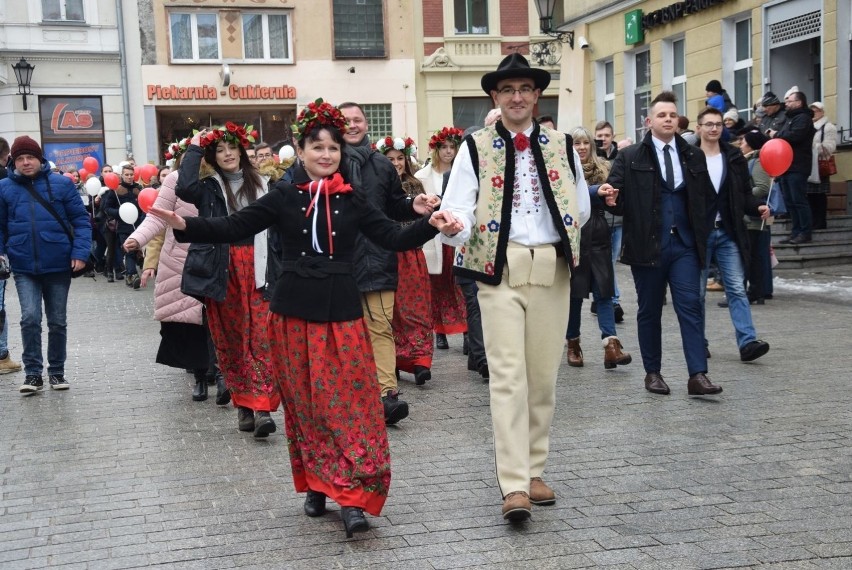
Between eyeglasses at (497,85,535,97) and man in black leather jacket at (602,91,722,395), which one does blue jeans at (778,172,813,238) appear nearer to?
man in black leather jacket at (602,91,722,395)

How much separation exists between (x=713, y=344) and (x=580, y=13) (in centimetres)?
1648

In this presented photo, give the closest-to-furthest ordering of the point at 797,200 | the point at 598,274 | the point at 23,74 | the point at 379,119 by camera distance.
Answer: the point at 598,274, the point at 797,200, the point at 23,74, the point at 379,119

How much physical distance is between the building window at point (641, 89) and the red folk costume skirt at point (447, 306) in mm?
13485

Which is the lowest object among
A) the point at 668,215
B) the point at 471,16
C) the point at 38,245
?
the point at 38,245

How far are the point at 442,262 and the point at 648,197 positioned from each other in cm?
278

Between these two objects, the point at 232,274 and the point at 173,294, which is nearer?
the point at 232,274

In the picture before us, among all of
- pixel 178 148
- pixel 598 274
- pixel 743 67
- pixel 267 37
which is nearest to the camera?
pixel 178 148

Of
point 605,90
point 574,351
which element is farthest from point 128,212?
point 605,90

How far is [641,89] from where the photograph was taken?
933 inches

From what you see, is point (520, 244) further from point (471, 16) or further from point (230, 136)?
point (471, 16)

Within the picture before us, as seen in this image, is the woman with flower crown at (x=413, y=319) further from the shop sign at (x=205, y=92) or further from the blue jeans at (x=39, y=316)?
the shop sign at (x=205, y=92)

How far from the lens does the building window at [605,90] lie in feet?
83.6

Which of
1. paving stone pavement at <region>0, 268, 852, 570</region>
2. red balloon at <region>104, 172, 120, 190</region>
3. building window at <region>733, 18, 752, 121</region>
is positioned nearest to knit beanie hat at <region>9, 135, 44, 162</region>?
paving stone pavement at <region>0, 268, 852, 570</region>

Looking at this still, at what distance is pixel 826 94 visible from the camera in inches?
691
